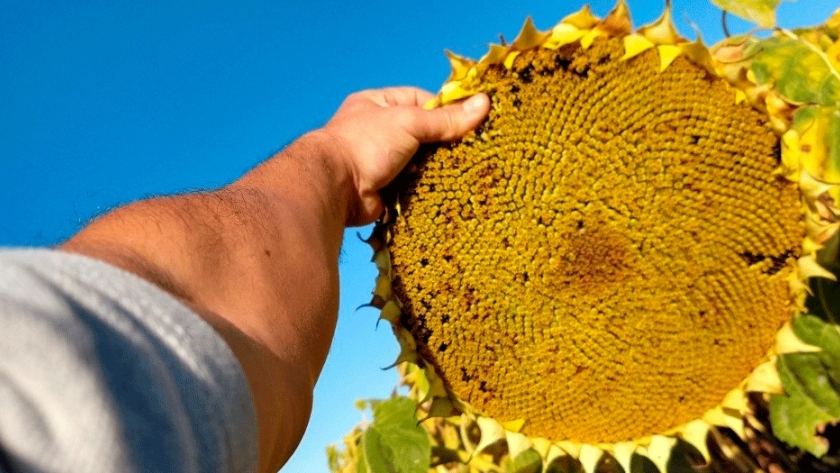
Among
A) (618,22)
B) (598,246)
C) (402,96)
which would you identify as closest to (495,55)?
(618,22)

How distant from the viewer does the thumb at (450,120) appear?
206cm

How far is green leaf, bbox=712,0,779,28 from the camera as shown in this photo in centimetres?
242

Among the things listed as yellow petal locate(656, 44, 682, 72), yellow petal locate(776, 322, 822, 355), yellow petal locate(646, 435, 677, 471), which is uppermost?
yellow petal locate(656, 44, 682, 72)

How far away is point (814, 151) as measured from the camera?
2.14 meters

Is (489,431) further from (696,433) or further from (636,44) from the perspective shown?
(636,44)

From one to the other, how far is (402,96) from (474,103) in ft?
2.09

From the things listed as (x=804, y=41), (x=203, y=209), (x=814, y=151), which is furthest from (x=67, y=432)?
(x=804, y=41)

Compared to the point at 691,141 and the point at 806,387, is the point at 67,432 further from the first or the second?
the point at 806,387

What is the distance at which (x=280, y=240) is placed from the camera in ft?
7.14

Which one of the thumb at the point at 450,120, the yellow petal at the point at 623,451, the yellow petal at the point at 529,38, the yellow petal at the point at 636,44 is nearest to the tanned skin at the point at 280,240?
the thumb at the point at 450,120

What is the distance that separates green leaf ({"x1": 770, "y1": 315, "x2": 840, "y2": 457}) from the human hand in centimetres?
104

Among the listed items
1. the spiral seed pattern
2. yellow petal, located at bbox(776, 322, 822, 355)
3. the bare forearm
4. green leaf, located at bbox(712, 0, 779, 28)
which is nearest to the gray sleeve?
the bare forearm

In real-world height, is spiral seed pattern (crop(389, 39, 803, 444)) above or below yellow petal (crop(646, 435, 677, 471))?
above

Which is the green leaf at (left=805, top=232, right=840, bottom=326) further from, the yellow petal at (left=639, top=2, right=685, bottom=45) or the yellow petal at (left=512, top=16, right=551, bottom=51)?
the yellow petal at (left=512, top=16, right=551, bottom=51)
